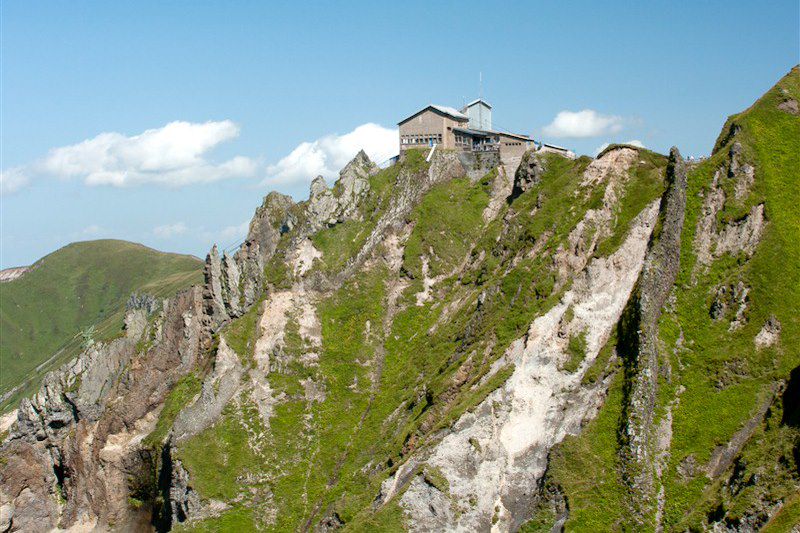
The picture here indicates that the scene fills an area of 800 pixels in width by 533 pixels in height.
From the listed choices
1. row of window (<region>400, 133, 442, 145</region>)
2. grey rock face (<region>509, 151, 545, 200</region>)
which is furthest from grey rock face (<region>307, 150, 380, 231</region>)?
grey rock face (<region>509, 151, 545, 200</region>)

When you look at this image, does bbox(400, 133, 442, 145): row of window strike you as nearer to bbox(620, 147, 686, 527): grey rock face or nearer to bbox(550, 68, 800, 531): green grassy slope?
bbox(620, 147, 686, 527): grey rock face

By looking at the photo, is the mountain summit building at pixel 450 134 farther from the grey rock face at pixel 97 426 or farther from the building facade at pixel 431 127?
the grey rock face at pixel 97 426

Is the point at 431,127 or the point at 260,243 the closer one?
the point at 260,243

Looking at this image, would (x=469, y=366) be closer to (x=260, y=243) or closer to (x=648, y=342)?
(x=648, y=342)

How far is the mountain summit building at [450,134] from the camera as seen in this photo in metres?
111

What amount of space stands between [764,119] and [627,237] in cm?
1809

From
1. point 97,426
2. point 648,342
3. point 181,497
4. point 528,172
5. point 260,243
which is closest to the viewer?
point 648,342

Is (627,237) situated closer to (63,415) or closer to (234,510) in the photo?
(234,510)

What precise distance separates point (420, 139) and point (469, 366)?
44.0 meters

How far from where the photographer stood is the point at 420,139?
114562 mm

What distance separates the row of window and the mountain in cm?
304

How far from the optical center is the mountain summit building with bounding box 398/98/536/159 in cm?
11062

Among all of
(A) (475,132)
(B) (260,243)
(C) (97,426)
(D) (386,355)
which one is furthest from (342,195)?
(C) (97,426)

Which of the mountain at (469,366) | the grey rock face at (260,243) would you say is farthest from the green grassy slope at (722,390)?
the grey rock face at (260,243)
